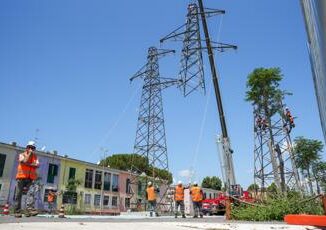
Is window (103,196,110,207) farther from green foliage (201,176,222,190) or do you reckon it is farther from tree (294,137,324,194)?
green foliage (201,176,222,190)

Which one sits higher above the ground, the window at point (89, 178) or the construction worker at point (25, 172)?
the window at point (89, 178)

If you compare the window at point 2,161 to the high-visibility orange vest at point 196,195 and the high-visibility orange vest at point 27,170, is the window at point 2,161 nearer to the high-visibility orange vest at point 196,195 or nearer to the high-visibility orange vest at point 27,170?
the high-visibility orange vest at point 196,195

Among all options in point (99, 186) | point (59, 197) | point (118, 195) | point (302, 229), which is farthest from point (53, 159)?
point (302, 229)

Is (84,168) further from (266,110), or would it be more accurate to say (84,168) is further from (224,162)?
(224,162)

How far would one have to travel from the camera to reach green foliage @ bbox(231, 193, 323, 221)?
9.84m

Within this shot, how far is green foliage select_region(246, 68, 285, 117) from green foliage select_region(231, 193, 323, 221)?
13.6 m

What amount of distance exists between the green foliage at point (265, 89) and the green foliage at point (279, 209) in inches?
537

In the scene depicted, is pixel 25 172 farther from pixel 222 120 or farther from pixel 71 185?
pixel 71 185

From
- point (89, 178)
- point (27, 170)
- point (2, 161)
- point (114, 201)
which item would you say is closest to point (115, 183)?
point (114, 201)

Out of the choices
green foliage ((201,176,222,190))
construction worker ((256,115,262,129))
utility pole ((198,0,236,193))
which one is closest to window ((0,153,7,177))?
construction worker ((256,115,262,129))

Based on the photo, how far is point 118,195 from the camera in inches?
1768

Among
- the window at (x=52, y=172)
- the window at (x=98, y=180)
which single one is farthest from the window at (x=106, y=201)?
the window at (x=52, y=172)

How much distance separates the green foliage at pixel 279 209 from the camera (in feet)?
32.3

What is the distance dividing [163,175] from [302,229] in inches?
2185
